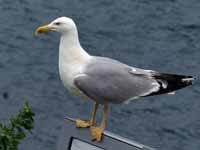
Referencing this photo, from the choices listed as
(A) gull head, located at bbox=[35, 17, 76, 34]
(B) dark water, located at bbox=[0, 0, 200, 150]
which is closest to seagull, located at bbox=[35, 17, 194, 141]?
(A) gull head, located at bbox=[35, 17, 76, 34]

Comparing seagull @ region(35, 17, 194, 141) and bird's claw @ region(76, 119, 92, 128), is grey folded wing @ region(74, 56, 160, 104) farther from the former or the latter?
bird's claw @ region(76, 119, 92, 128)

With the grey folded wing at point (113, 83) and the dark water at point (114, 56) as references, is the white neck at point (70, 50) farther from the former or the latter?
the dark water at point (114, 56)

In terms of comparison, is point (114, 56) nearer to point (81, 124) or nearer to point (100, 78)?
point (100, 78)

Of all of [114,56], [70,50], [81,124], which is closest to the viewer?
[81,124]

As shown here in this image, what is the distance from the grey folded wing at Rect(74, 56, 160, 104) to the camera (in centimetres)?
474

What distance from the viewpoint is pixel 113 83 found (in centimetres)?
480

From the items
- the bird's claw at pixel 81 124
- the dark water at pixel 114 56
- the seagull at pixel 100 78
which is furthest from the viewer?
the dark water at pixel 114 56

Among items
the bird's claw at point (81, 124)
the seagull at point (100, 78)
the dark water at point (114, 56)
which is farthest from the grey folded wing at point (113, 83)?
the dark water at point (114, 56)

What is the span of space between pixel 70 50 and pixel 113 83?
305 mm

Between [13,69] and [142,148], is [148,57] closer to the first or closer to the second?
[13,69]

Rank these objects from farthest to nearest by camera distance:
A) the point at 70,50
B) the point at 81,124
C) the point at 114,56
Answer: the point at 114,56
the point at 70,50
the point at 81,124

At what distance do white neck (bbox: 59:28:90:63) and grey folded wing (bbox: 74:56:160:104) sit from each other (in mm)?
76

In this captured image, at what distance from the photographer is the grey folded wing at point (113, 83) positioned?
474 centimetres

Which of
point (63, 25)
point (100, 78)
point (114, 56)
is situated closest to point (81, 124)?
point (100, 78)
